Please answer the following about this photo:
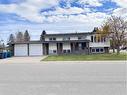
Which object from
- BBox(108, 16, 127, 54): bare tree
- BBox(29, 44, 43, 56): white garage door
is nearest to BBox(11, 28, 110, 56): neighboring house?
BBox(29, 44, 43, 56): white garage door

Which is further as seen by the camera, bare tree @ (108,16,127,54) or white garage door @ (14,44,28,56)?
white garage door @ (14,44,28,56)

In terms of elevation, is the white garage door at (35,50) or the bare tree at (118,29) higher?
the bare tree at (118,29)

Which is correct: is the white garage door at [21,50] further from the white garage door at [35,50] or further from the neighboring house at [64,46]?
the white garage door at [35,50]

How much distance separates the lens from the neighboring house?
6234cm

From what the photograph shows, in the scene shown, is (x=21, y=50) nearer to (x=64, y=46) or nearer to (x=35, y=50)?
(x=35, y=50)

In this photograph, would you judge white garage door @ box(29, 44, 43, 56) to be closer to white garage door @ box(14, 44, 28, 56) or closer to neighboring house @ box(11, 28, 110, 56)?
neighboring house @ box(11, 28, 110, 56)

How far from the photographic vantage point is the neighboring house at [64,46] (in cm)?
6234

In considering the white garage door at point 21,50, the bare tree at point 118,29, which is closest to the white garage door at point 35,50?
the white garage door at point 21,50

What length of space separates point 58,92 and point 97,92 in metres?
1.36

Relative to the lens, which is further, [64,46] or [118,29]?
[64,46]

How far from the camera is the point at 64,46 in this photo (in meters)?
63.2

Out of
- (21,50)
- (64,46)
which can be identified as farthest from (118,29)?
(21,50)

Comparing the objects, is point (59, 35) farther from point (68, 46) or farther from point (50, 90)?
point (50, 90)

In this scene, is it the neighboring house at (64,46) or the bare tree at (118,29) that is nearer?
the bare tree at (118,29)
